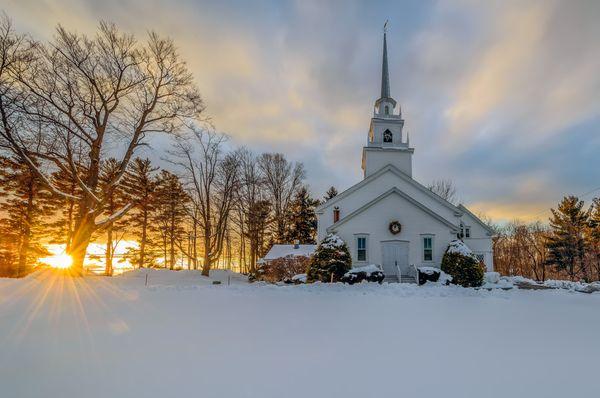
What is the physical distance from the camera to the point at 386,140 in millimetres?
23219

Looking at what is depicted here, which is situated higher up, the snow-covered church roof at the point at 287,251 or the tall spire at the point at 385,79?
the tall spire at the point at 385,79

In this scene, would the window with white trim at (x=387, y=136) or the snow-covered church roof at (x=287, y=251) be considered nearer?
the window with white trim at (x=387, y=136)

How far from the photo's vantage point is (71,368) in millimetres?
3072

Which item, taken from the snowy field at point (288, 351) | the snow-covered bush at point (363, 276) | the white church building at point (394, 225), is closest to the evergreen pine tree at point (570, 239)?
the white church building at point (394, 225)

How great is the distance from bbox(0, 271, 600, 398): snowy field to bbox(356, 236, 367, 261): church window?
10534mm

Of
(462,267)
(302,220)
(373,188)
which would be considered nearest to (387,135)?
(373,188)

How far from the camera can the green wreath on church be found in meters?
16.8

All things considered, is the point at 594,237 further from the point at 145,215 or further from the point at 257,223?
the point at 145,215

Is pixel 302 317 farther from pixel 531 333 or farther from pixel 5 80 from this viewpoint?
pixel 5 80

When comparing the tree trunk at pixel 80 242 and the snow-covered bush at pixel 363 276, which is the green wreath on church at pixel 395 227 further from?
the tree trunk at pixel 80 242

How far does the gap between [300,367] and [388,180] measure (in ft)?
61.2

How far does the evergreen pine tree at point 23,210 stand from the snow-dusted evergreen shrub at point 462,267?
2864 centimetres

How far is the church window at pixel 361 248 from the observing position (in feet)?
55.7

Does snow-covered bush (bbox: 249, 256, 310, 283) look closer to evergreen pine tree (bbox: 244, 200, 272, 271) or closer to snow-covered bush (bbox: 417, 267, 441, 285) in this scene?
snow-covered bush (bbox: 417, 267, 441, 285)
